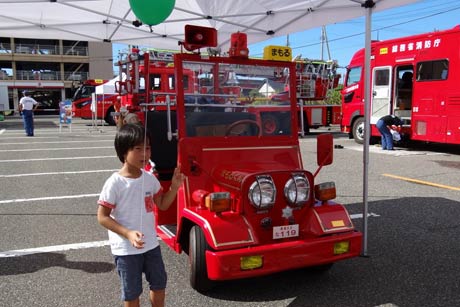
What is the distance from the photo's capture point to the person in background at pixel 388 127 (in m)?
11.8

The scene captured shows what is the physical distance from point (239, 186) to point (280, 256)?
652mm

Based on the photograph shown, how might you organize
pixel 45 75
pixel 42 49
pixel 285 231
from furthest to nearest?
1. pixel 42 49
2. pixel 45 75
3. pixel 285 231

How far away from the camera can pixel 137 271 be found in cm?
247

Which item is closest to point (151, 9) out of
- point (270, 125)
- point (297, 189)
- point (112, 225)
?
point (270, 125)

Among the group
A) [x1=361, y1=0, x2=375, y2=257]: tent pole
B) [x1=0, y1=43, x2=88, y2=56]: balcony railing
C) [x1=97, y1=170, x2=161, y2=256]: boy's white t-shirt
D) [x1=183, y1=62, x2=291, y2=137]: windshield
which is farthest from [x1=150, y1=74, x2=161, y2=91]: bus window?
[x1=0, y1=43, x2=88, y2=56]: balcony railing

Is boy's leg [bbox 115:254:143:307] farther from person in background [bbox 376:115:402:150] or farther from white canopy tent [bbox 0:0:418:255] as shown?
person in background [bbox 376:115:402:150]

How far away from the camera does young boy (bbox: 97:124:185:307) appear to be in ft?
7.86

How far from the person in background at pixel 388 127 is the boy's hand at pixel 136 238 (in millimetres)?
10791

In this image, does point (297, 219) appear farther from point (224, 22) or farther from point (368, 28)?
point (224, 22)

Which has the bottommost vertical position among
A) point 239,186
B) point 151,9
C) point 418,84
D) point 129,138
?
point 239,186

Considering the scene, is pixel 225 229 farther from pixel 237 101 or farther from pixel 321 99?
pixel 321 99

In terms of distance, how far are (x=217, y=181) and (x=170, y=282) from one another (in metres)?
0.97

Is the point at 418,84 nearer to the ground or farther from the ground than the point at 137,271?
farther from the ground

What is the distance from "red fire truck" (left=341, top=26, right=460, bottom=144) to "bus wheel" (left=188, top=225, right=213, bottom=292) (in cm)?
950
